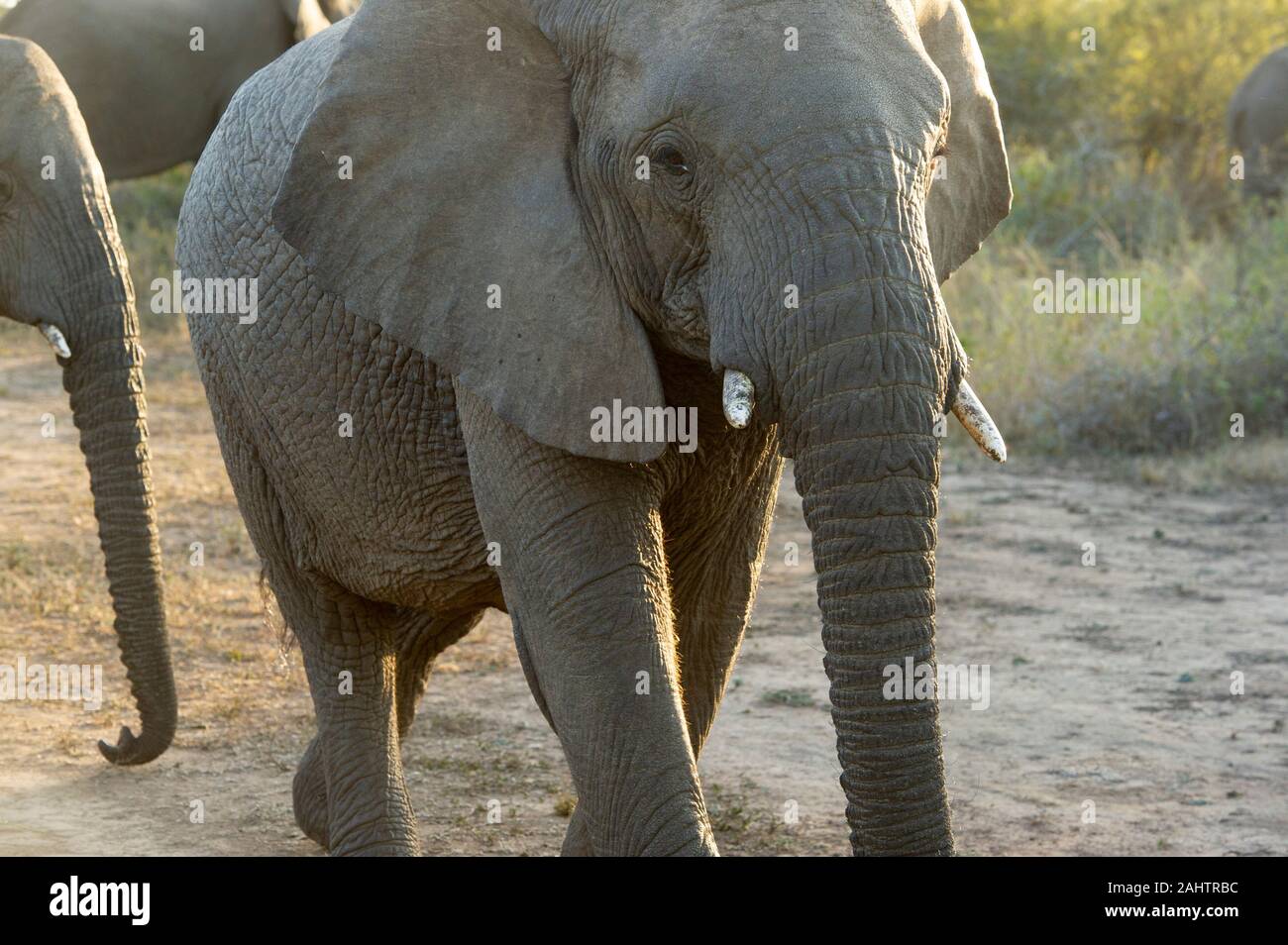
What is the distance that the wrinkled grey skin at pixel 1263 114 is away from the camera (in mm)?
15586

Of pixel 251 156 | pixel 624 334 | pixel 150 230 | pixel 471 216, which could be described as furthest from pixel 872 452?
pixel 150 230

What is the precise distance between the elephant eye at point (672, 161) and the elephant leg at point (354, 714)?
61.7 inches

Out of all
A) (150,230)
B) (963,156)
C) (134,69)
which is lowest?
(963,156)

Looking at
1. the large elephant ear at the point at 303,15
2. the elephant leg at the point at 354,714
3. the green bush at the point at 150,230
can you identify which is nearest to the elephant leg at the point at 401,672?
the elephant leg at the point at 354,714

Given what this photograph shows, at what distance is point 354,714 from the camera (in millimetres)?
4113

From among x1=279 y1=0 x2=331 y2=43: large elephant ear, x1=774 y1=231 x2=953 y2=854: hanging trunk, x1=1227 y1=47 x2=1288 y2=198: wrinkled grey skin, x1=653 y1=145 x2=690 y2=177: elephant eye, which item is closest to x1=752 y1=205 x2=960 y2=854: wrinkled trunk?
x1=774 y1=231 x2=953 y2=854: hanging trunk

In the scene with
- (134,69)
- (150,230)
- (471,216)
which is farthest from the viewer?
(150,230)

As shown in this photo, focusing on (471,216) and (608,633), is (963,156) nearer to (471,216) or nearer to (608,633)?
(471,216)

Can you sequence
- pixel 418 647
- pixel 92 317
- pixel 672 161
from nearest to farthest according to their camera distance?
pixel 672 161
pixel 418 647
pixel 92 317

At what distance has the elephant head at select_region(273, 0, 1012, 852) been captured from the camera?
8.62ft

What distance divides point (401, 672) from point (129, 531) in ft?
2.77

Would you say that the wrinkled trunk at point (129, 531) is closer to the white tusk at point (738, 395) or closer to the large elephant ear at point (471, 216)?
the large elephant ear at point (471, 216)

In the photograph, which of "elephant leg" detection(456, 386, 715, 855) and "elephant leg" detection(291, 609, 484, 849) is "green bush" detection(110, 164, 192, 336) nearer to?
"elephant leg" detection(291, 609, 484, 849)
